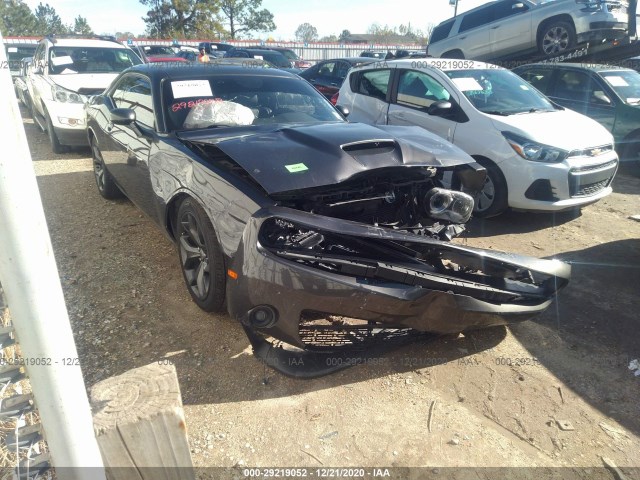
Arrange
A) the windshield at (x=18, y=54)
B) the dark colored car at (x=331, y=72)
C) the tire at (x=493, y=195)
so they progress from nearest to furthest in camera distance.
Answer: the tire at (x=493, y=195)
the dark colored car at (x=331, y=72)
the windshield at (x=18, y=54)

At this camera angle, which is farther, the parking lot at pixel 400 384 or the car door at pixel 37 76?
the car door at pixel 37 76

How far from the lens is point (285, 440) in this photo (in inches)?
87.3

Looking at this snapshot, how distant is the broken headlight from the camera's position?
9.94 ft

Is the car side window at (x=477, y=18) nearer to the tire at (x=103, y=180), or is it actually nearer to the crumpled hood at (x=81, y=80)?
the crumpled hood at (x=81, y=80)

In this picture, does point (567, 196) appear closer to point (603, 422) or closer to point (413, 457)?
point (603, 422)

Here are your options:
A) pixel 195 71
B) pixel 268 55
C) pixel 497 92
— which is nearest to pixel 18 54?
pixel 268 55

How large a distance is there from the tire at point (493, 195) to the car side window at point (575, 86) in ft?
11.9

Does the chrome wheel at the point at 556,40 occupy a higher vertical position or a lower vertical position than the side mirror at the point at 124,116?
higher

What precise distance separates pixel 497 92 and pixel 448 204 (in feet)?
11.3

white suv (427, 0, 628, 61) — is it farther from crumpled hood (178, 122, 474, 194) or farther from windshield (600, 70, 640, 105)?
crumpled hood (178, 122, 474, 194)

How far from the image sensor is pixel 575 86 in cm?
751

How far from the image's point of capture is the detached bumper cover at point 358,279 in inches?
88.9

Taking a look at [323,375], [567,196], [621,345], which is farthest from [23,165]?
[567,196]

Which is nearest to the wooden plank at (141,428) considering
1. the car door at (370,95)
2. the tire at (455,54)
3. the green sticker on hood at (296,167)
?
the green sticker on hood at (296,167)
